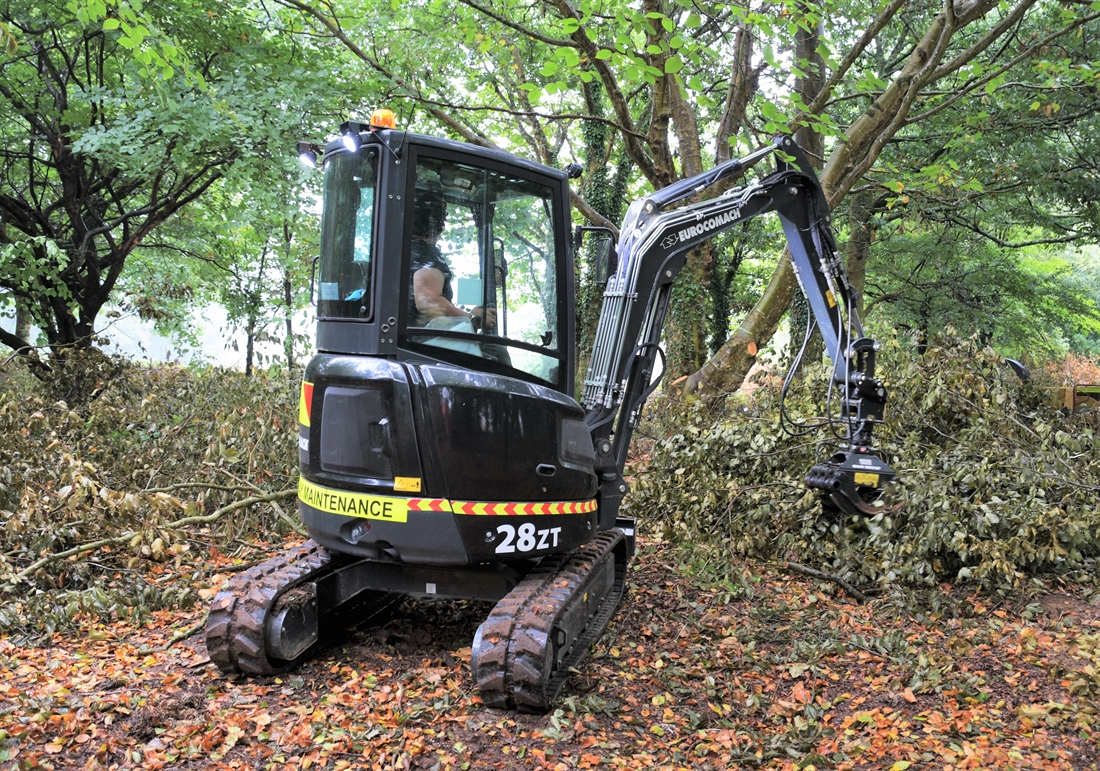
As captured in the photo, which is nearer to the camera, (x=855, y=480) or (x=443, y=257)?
(x=443, y=257)

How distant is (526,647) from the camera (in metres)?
3.73

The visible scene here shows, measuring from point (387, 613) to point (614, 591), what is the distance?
151 centimetres

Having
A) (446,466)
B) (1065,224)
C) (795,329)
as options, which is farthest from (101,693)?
(1065,224)

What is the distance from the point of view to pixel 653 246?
5184 mm

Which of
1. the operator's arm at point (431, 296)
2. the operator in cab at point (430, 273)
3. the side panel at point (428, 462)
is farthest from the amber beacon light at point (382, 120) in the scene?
the side panel at point (428, 462)

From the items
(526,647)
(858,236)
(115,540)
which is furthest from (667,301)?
(858,236)

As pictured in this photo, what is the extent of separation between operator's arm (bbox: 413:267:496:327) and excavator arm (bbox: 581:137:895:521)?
1250 mm

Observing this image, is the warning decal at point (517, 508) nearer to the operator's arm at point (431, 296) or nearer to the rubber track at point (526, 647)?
the rubber track at point (526, 647)

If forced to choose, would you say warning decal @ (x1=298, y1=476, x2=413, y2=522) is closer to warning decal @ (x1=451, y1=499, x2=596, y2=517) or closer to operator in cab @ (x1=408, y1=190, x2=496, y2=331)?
warning decal @ (x1=451, y1=499, x2=596, y2=517)

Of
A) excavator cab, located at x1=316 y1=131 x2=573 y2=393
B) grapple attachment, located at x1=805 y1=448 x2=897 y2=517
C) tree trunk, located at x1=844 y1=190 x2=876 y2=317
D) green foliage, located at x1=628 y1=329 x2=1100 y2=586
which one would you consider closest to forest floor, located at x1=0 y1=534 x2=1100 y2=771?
green foliage, located at x1=628 y1=329 x2=1100 y2=586

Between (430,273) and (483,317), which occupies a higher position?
(430,273)

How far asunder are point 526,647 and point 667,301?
8.50 ft

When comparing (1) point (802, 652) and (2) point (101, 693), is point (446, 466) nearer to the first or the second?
(2) point (101, 693)

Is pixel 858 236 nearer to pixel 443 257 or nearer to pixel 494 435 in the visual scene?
pixel 443 257
